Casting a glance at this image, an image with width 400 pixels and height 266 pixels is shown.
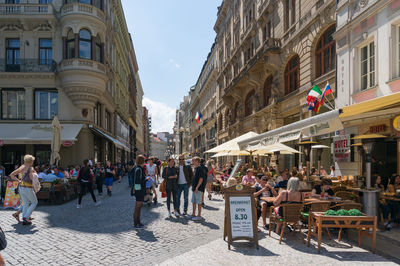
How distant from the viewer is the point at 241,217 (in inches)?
259

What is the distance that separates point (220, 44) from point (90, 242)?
141 feet

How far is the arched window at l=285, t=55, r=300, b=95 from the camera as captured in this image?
66.7 ft

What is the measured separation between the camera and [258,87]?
2662 cm

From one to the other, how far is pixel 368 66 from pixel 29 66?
842 inches

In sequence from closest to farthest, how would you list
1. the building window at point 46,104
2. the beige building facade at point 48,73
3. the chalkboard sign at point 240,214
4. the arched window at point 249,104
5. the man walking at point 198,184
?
the chalkboard sign at point 240,214 < the man walking at point 198,184 < the beige building facade at point 48,73 < the building window at point 46,104 < the arched window at point 249,104

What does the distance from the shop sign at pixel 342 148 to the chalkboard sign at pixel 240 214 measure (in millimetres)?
9090

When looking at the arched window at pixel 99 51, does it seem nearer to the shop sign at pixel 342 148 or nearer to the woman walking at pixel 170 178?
the woman walking at pixel 170 178

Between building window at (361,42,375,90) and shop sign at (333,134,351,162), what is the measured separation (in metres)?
2.40

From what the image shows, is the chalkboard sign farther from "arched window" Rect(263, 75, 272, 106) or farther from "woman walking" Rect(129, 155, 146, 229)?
"arched window" Rect(263, 75, 272, 106)

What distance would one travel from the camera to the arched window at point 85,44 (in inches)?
891

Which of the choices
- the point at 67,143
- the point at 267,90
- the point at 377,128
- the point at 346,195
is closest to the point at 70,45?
the point at 67,143

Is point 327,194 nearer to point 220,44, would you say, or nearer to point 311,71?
point 311,71

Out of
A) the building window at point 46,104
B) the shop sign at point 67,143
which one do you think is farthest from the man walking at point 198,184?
the building window at point 46,104

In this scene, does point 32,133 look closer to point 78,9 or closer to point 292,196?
point 78,9
